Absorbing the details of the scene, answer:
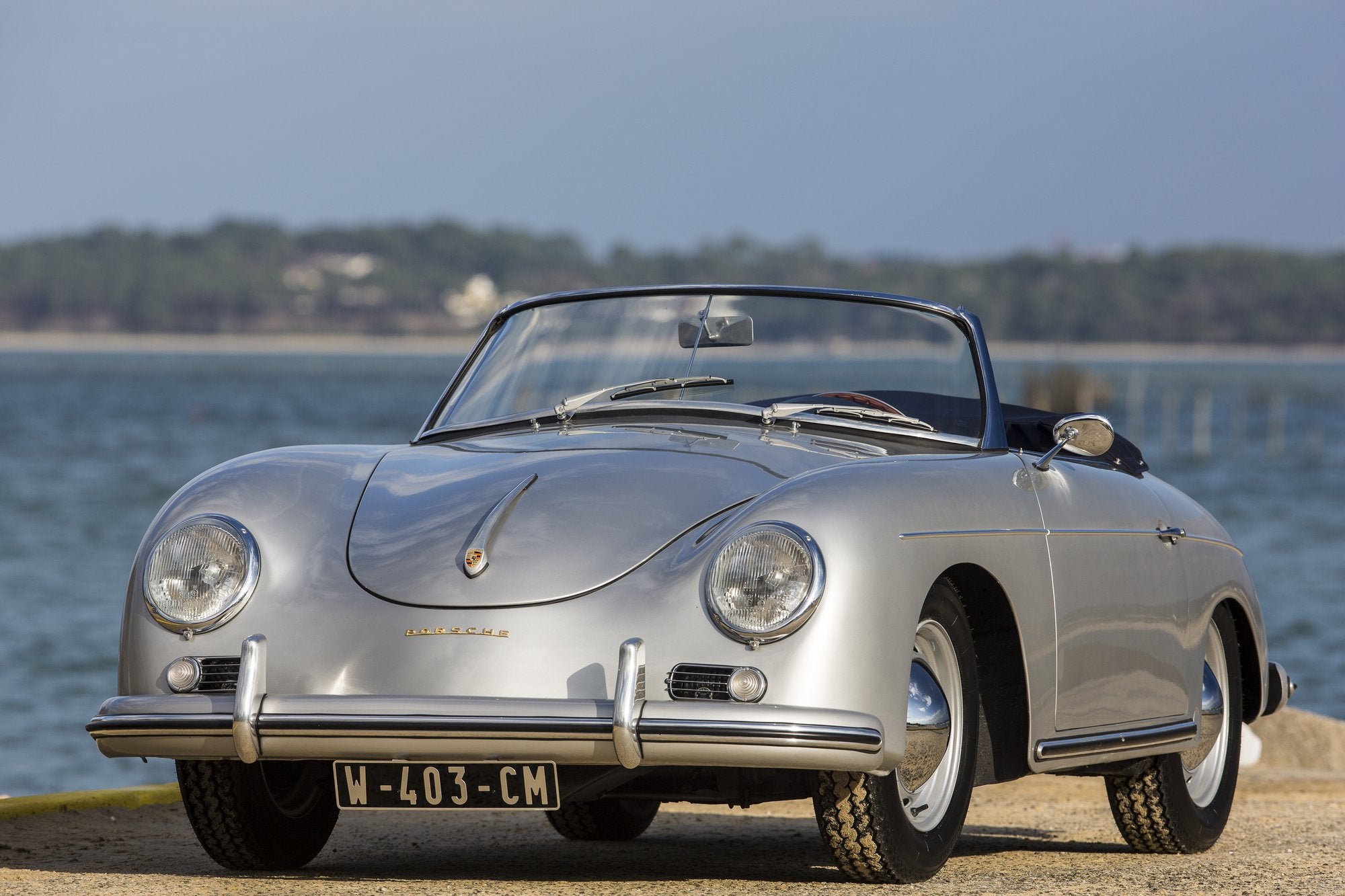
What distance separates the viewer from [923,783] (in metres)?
4.31

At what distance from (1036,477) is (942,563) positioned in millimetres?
776

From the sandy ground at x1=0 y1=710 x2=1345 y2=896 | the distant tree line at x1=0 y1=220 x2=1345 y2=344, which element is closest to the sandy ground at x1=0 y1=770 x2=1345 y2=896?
the sandy ground at x1=0 y1=710 x2=1345 y2=896

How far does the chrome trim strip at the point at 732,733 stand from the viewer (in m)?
3.73

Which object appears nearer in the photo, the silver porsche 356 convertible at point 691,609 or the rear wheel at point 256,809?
the silver porsche 356 convertible at point 691,609

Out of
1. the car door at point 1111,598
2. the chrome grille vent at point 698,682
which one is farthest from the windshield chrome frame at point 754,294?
the chrome grille vent at point 698,682

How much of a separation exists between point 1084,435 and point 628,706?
6.07 feet

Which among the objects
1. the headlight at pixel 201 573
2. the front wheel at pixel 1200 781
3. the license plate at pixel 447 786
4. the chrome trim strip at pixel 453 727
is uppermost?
the headlight at pixel 201 573

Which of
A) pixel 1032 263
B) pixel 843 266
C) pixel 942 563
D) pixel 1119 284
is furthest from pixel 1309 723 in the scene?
pixel 1119 284

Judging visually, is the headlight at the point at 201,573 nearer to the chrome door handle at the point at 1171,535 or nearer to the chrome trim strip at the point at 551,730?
the chrome trim strip at the point at 551,730

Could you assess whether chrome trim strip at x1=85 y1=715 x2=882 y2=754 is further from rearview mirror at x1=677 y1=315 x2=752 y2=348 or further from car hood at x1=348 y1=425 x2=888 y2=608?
rearview mirror at x1=677 y1=315 x2=752 y2=348

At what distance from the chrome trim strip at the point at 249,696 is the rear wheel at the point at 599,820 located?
6.55 ft

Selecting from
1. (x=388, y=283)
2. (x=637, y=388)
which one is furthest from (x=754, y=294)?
(x=388, y=283)

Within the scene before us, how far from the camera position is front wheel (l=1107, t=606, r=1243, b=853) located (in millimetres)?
5355

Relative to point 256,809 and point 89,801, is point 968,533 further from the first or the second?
point 89,801
